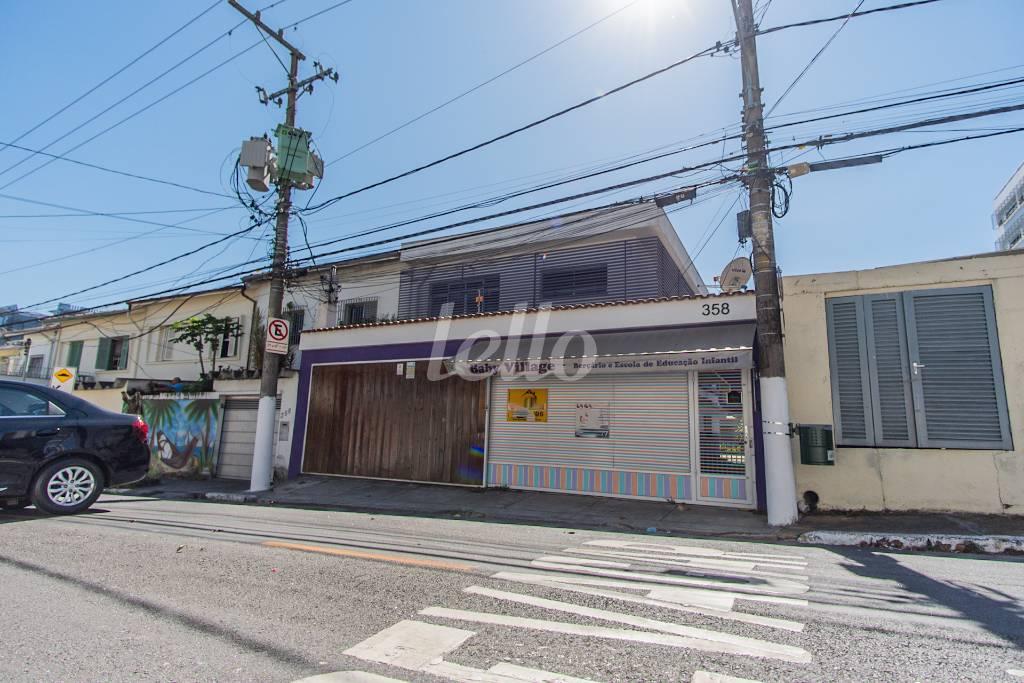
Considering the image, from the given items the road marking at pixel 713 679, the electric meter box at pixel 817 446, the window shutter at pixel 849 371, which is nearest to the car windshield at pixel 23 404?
the road marking at pixel 713 679

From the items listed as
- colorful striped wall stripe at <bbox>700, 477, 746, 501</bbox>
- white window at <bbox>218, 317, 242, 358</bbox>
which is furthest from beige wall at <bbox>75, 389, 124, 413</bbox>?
colorful striped wall stripe at <bbox>700, 477, 746, 501</bbox>

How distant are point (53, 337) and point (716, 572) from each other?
30.8m

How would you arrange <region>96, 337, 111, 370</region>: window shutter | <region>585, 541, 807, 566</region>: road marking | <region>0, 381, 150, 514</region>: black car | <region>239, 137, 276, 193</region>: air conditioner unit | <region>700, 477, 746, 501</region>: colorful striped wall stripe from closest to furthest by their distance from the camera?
<region>585, 541, 807, 566</region>: road marking
<region>0, 381, 150, 514</region>: black car
<region>700, 477, 746, 501</region>: colorful striped wall stripe
<region>239, 137, 276, 193</region>: air conditioner unit
<region>96, 337, 111, 370</region>: window shutter

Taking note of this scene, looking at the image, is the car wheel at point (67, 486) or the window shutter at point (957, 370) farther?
the window shutter at point (957, 370)

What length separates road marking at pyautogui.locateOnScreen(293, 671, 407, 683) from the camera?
2.60 meters

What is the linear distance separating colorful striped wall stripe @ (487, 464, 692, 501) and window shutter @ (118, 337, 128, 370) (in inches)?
732

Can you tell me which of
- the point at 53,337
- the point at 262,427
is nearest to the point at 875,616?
the point at 262,427

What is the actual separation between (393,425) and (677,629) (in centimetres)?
1003

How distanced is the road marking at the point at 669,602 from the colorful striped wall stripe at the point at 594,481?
566 cm

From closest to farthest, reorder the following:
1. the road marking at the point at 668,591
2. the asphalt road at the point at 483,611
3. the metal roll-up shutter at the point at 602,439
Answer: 1. the asphalt road at the point at 483,611
2. the road marking at the point at 668,591
3. the metal roll-up shutter at the point at 602,439

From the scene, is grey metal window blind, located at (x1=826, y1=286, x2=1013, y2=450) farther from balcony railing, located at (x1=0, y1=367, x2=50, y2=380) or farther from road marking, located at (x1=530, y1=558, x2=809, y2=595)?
balcony railing, located at (x1=0, y1=367, x2=50, y2=380)

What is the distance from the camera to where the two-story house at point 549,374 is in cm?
959

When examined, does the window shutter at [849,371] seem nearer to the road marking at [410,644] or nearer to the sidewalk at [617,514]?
the sidewalk at [617,514]

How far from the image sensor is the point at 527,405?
11461 millimetres
